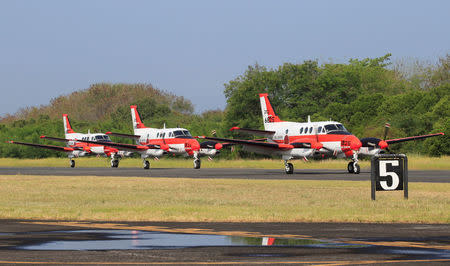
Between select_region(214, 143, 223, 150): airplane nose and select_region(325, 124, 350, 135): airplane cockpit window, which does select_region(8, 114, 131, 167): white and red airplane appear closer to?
select_region(214, 143, 223, 150): airplane nose

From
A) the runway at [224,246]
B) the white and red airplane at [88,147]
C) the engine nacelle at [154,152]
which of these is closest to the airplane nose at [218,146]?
the engine nacelle at [154,152]

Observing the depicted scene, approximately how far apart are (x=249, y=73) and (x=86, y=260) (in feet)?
303

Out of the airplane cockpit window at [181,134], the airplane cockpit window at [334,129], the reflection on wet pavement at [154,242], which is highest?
the airplane cockpit window at [334,129]

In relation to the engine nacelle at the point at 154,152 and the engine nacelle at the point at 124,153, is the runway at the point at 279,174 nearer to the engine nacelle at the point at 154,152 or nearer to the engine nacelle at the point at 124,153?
the engine nacelle at the point at 154,152

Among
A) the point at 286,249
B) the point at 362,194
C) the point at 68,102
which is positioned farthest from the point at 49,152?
the point at 286,249

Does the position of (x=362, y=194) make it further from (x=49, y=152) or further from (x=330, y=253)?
(x=49, y=152)

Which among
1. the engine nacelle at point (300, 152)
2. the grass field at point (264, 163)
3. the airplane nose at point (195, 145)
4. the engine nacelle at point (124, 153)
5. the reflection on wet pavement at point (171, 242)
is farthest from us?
the engine nacelle at point (124, 153)

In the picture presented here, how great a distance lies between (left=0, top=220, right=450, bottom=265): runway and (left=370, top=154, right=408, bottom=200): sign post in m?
5.39

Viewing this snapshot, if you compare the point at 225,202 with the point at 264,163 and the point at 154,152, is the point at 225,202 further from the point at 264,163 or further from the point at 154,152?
the point at 264,163

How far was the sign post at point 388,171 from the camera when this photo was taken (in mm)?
22406

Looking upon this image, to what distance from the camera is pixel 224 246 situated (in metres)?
13.0

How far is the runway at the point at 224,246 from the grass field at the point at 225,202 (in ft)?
5.44

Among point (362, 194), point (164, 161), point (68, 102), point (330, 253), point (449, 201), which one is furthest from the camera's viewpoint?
point (68, 102)

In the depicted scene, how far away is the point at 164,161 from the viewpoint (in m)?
74.7
